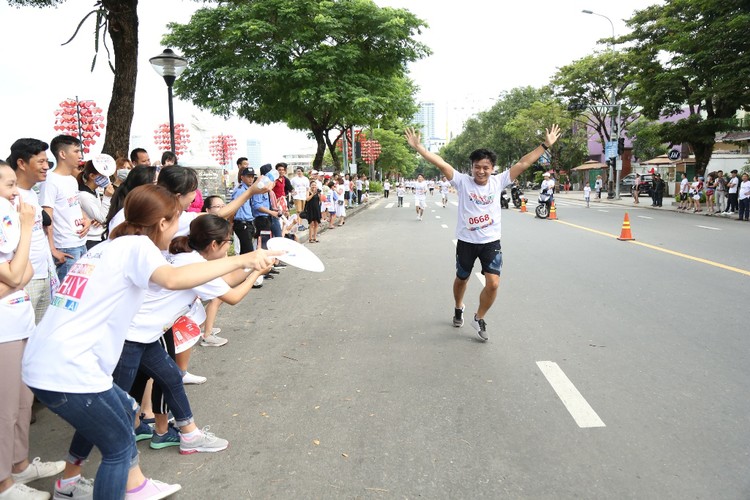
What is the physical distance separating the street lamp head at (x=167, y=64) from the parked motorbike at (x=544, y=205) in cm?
1424

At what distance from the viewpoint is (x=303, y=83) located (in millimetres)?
21094

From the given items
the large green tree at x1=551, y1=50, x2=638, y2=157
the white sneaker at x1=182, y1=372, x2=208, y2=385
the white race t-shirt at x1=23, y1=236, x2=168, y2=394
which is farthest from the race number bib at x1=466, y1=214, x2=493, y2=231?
the large green tree at x1=551, y1=50, x2=638, y2=157

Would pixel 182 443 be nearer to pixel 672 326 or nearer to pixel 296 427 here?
pixel 296 427

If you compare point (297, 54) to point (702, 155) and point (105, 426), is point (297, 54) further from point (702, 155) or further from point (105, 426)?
point (105, 426)

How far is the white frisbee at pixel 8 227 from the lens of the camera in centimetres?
257

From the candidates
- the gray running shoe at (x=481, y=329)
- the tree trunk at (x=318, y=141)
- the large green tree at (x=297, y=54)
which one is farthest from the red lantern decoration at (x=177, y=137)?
the gray running shoe at (x=481, y=329)

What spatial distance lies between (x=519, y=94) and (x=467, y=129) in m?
16.5

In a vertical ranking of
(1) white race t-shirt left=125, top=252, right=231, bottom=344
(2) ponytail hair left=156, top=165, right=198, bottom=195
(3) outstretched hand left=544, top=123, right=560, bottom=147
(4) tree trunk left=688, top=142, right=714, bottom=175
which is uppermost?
(4) tree trunk left=688, top=142, right=714, bottom=175

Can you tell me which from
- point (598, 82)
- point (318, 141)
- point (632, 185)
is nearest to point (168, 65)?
A: point (318, 141)

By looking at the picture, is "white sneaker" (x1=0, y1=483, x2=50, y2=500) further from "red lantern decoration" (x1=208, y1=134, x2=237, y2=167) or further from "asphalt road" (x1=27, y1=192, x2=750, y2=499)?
"red lantern decoration" (x1=208, y1=134, x2=237, y2=167)

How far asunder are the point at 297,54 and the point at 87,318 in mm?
21601

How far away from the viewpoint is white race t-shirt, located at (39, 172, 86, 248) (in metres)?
4.41

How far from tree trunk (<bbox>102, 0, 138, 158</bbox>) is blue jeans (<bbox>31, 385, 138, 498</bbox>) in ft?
27.9

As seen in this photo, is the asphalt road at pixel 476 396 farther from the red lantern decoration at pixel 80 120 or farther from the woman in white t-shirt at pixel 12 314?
the red lantern decoration at pixel 80 120
